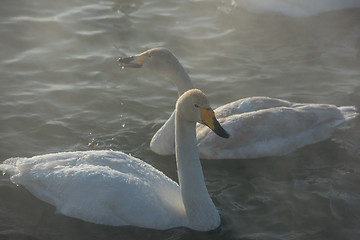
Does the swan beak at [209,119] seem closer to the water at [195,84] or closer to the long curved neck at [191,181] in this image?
the long curved neck at [191,181]

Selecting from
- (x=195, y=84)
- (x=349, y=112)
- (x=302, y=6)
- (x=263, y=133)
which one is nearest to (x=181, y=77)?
(x=263, y=133)

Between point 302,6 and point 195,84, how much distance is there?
451 cm

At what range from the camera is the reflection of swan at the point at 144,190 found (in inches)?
257

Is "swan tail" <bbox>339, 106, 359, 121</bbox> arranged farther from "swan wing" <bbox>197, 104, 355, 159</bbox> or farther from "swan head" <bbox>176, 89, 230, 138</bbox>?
"swan head" <bbox>176, 89, 230, 138</bbox>

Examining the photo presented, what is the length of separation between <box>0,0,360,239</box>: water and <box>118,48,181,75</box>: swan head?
1059 millimetres

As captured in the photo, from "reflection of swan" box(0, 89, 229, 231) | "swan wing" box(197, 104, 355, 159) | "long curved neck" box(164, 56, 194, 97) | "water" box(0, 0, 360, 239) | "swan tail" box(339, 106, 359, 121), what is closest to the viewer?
"reflection of swan" box(0, 89, 229, 231)

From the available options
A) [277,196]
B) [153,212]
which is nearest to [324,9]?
[277,196]

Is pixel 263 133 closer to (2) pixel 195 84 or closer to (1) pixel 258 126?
(1) pixel 258 126

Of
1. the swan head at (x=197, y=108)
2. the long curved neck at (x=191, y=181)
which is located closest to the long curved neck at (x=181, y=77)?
the long curved neck at (x=191, y=181)

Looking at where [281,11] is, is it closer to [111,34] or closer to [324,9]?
[324,9]

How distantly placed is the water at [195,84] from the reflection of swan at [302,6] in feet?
0.12

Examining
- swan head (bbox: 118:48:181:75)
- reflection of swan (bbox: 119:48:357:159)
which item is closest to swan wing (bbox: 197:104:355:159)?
Result: reflection of swan (bbox: 119:48:357:159)

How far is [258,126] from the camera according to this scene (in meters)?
8.62

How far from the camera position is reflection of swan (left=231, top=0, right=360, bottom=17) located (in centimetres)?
1404
